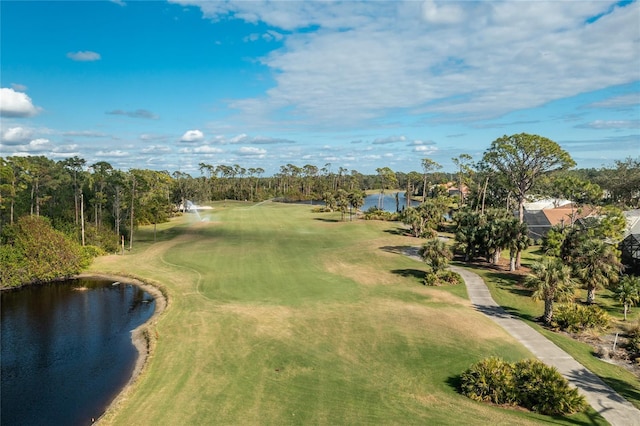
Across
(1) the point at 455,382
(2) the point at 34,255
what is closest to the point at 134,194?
(2) the point at 34,255

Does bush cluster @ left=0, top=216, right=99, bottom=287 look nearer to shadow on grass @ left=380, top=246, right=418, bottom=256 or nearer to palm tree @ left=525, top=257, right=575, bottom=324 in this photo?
shadow on grass @ left=380, top=246, right=418, bottom=256

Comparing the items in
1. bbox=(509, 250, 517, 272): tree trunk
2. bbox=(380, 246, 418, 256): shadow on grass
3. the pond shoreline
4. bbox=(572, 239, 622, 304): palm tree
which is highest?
bbox=(572, 239, 622, 304): palm tree

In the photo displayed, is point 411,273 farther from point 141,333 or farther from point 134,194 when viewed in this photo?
point 134,194

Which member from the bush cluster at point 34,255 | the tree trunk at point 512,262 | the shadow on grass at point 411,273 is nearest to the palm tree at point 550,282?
the shadow on grass at point 411,273

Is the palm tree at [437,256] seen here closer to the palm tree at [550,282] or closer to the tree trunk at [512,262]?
the tree trunk at [512,262]

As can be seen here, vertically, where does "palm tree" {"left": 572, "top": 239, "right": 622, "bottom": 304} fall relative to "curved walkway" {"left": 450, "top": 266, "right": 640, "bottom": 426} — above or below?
above

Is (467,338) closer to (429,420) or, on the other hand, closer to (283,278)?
(429,420)

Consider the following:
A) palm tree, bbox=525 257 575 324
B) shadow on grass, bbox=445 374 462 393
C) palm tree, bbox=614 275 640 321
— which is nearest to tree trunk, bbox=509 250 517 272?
palm tree, bbox=614 275 640 321
